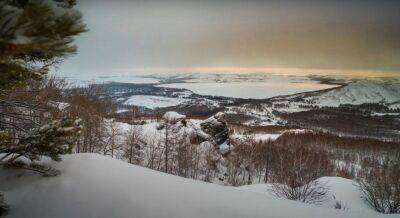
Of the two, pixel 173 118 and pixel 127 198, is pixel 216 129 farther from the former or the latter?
pixel 127 198

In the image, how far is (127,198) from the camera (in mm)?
4848

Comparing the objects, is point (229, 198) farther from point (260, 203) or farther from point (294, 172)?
point (294, 172)

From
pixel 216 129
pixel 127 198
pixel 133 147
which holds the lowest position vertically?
pixel 133 147

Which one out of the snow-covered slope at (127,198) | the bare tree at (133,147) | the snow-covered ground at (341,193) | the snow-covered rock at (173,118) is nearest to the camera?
the snow-covered slope at (127,198)

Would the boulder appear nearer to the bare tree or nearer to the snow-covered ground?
the bare tree

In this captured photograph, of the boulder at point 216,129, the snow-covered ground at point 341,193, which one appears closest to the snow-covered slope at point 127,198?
the snow-covered ground at point 341,193

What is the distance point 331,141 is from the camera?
435 ft

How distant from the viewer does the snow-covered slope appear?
4.48 meters

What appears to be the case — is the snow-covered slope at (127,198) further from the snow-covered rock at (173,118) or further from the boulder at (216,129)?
the boulder at (216,129)

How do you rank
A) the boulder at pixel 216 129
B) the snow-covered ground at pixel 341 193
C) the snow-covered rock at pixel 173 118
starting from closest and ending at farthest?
the snow-covered ground at pixel 341 193 < the snow-covered rock at pixel 173 118 < the boulder at pixel 216 129

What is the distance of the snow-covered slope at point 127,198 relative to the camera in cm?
448

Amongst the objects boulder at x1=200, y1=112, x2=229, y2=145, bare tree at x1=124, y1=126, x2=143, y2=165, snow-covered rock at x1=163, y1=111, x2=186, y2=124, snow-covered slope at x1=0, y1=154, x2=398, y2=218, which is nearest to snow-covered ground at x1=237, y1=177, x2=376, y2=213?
snow-covered slope at x1=0, y1=154, x2=398, y2=218

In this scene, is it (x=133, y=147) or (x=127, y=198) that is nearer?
(x=127, y=198)

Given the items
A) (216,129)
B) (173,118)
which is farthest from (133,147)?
(216,129)
